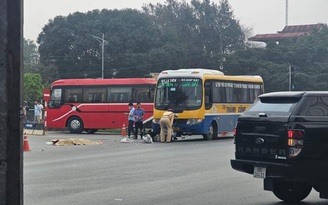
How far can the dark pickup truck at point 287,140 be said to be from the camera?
31.7ft

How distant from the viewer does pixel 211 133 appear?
30.3m

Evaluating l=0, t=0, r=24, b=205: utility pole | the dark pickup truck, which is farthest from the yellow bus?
l=0, t=0, r=24, b=205: utility pole

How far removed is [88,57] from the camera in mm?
77062

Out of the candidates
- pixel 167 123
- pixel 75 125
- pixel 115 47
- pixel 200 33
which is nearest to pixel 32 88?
pixel 115 47

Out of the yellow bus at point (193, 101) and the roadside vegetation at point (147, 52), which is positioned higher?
the roadside vegetation at point (147, 52)

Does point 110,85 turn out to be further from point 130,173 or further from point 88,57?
point 88,57

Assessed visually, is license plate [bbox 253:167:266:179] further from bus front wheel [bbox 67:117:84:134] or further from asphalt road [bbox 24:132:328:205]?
bus front wheel [bbox 67:117:84:134]

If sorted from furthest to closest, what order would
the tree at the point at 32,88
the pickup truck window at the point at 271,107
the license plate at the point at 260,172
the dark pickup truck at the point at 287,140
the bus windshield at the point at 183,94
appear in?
the tree at the point at 32,88
the bus windshield at the point at 183,94
the pickup truck window at the point at 271,107
the license plate at the point at 260,172
the dark pickup truck at the point at 287,140

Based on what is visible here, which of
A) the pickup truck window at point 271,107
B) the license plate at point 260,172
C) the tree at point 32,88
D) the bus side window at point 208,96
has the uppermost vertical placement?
the tree at point 32,88

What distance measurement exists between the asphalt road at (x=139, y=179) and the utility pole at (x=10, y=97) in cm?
607

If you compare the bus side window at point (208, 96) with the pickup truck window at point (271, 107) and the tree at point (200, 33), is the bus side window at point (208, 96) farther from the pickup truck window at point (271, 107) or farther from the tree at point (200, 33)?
the tree at point (200, 33)

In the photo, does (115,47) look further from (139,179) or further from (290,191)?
(290,191)

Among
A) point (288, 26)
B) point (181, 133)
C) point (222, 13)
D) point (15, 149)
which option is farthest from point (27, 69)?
point (15, 149)

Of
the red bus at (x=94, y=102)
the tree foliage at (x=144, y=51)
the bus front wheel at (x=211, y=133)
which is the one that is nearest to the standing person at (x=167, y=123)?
the bus front wheel at (x=211, y=133)
